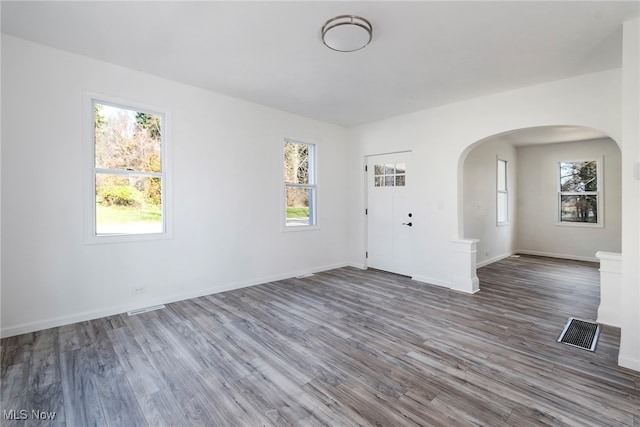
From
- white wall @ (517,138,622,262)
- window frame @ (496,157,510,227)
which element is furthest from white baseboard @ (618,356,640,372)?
white wall @ (517,138,622,262)

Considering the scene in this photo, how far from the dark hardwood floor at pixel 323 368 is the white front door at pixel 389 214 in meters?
1.49

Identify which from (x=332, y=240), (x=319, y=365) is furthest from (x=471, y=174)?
(x=319, y=365)

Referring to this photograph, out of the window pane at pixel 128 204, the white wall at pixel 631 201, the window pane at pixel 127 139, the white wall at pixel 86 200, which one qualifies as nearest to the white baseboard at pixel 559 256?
the white wall at pixel 631 201

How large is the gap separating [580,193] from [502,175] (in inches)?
66.9

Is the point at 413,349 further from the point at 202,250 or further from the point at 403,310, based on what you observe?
the point at 202,250

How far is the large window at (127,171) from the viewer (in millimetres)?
3271

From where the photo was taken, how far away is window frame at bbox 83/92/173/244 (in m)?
3.14

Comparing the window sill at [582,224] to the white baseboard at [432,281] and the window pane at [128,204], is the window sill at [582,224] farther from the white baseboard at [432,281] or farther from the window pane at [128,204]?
the window pane at [128,204]

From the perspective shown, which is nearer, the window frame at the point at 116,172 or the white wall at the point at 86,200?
the white wall at the point at 86,200

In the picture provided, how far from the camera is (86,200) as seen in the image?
123 inches

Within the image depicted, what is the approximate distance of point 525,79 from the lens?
349 cm

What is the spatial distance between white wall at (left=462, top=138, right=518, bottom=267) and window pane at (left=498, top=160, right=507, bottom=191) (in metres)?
0.13

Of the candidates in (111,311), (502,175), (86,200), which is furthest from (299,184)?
(502,175)

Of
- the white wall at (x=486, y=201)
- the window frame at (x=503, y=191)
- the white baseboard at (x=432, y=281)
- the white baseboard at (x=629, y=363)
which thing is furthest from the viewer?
the window frame at (x=503, y=191)
